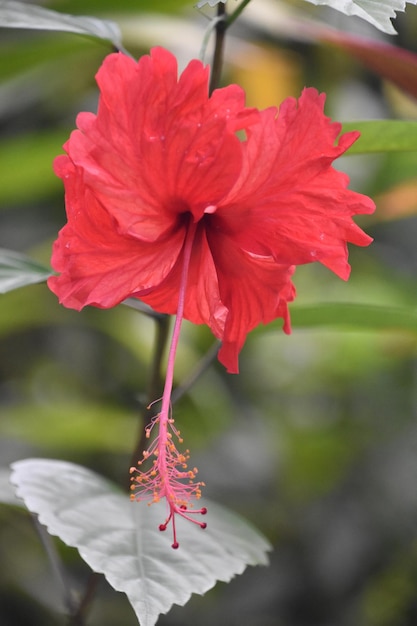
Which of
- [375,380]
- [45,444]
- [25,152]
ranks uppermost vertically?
[25,152]

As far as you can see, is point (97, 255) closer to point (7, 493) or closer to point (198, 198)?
point (198, 198)

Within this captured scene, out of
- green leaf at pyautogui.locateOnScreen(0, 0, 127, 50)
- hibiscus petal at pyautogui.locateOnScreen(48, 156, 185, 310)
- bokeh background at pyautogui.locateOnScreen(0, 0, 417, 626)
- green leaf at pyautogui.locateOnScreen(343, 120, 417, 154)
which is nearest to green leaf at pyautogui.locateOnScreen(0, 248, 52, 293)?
→ hibiscus petal at pyautogui.locateOnScreen(48, 156, 185, 310)

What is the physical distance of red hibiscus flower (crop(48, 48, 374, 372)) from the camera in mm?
597

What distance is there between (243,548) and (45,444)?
859 mm

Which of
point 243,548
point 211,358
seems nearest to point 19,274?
point 211,358

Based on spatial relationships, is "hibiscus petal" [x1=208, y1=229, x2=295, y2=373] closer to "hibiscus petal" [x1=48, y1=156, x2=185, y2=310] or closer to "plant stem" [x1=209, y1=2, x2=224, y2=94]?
"hibiscus petal" [x1=48, y1=156, x2=185, y2=310]

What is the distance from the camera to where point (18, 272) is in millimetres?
835

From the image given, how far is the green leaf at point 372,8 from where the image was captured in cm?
61

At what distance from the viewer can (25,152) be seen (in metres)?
1.30

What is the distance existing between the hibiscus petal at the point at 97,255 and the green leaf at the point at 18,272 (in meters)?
0.12

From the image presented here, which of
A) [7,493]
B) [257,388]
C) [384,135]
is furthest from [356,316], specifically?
[257,388]

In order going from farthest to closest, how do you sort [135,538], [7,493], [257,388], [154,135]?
[257,388], [7,493], [135,538], [154,135]

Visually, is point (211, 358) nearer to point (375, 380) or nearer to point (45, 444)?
point (45, 444)

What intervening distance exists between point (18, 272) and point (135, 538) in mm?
285
